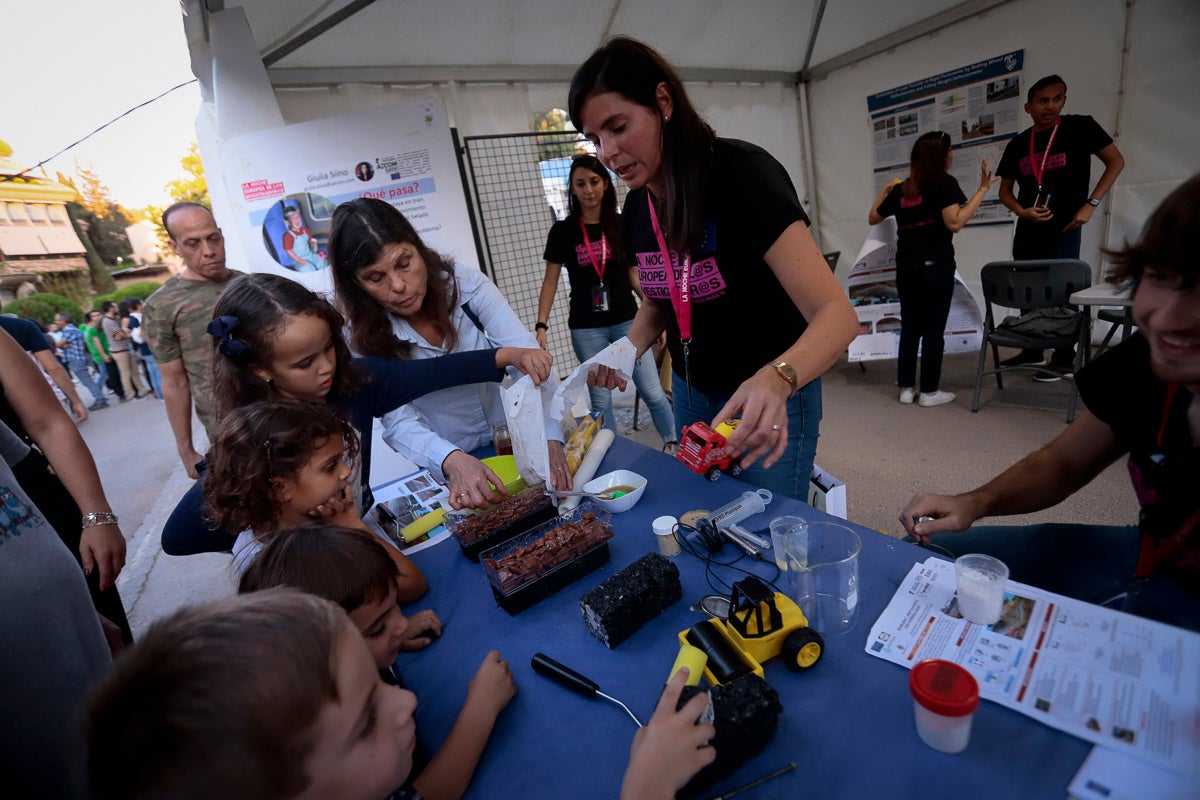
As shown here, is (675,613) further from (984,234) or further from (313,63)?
(984,234)

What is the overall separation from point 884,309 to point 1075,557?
3.63 meters

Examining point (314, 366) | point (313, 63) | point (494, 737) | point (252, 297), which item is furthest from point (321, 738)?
point (313, 63)

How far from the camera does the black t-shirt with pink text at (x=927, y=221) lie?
12.4ft

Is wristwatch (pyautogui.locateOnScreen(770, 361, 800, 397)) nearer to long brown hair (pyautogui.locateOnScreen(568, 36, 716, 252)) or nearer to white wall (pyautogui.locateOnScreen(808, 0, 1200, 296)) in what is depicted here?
long brown hair (pyautogui.locateOnScreen(568, 36, 716, 252))

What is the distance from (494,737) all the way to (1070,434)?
4.69 feet

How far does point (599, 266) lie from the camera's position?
3.64 metres

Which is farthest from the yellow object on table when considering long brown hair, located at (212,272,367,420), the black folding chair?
the black folding chair

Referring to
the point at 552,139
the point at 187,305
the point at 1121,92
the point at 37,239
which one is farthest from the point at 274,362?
the point at 37,239

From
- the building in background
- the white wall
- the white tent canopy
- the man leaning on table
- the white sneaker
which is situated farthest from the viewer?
the building in background

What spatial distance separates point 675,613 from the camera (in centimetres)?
112

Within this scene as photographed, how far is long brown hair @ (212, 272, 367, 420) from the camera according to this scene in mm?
1519

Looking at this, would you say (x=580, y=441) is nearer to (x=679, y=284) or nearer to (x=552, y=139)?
(x=679, y=284)

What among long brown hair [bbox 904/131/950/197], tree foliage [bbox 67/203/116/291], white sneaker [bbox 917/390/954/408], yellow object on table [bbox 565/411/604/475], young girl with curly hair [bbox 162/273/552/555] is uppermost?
tree foliage [bbox 67/203/116/291]

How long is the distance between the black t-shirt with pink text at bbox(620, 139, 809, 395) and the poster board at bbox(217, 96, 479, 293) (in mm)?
2324
